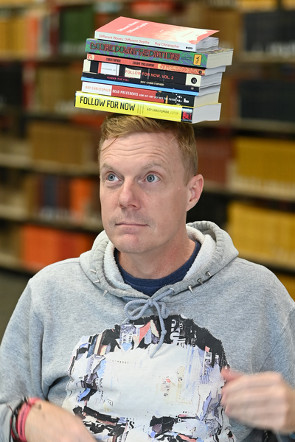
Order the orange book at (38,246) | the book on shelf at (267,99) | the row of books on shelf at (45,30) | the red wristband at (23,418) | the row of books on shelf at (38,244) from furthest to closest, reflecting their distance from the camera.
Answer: the orange book at (38,246) → the row of books on shelf at (38,244) → the row of books on shelf at (45,30) → the book on shelf at (267,99) → the red wristband at (23,418)

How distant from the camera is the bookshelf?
4816mm

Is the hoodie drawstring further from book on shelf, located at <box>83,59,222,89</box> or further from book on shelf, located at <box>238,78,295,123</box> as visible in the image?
book on shelf, located at <box>238,78,295,123</box>

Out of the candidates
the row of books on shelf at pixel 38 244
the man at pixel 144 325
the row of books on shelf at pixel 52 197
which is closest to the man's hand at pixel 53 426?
the man at pixel 144 325

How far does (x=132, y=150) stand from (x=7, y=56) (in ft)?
15.2

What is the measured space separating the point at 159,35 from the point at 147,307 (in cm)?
61

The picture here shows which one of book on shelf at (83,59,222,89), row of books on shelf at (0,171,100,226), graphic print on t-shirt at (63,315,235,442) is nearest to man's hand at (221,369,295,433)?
graphic print on t-shirt at (63,315,235,442)

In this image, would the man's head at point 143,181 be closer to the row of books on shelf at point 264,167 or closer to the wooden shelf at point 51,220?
the row of books on shelf at point 264,167

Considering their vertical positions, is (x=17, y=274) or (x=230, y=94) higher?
(x=230, y=94)

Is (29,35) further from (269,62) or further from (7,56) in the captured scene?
(269,62)

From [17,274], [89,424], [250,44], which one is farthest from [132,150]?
[17,274]

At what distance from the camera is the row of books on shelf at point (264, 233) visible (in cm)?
486

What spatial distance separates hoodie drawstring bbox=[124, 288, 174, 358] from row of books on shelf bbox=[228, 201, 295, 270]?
3.13m

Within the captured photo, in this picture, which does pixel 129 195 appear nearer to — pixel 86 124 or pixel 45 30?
pixel 86 124

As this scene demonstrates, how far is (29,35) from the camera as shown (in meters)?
5.91
